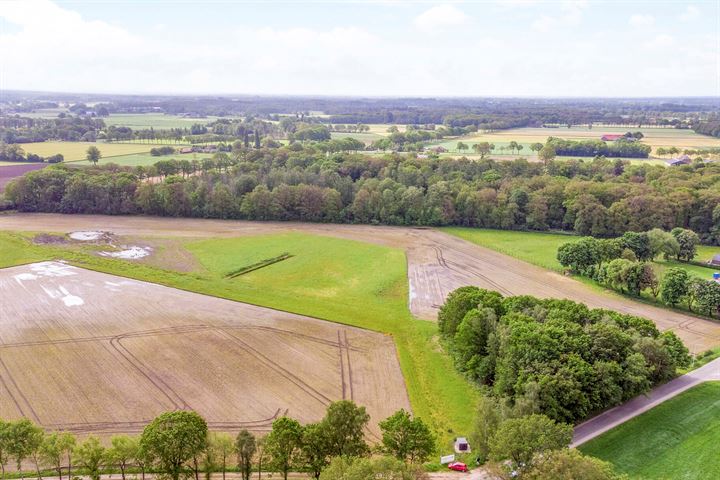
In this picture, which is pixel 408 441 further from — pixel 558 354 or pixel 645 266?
pixel 645 266

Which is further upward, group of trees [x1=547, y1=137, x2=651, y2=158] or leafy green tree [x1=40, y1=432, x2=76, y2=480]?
group of trees [x1=547, y1=137, x2=651, y2=158]

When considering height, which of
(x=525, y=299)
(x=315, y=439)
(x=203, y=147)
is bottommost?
(x=315, y=439)

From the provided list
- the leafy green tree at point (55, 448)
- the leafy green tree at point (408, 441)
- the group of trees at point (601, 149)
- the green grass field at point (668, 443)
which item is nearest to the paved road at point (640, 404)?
the green grass field at point (668, 443)

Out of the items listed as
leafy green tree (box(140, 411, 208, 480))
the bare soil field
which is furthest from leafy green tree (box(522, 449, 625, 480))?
leafy green tree (box(140, 411, 208, 480))

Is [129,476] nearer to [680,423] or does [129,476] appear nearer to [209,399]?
[209,399]

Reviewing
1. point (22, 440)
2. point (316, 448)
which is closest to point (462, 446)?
point (316, 448)

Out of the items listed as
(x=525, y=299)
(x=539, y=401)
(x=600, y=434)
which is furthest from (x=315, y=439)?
(x=525, y=299)

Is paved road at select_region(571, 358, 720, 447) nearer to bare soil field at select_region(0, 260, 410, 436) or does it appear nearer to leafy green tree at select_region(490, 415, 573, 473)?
leafy green tree at select_region(490, 415, 573, 473)
